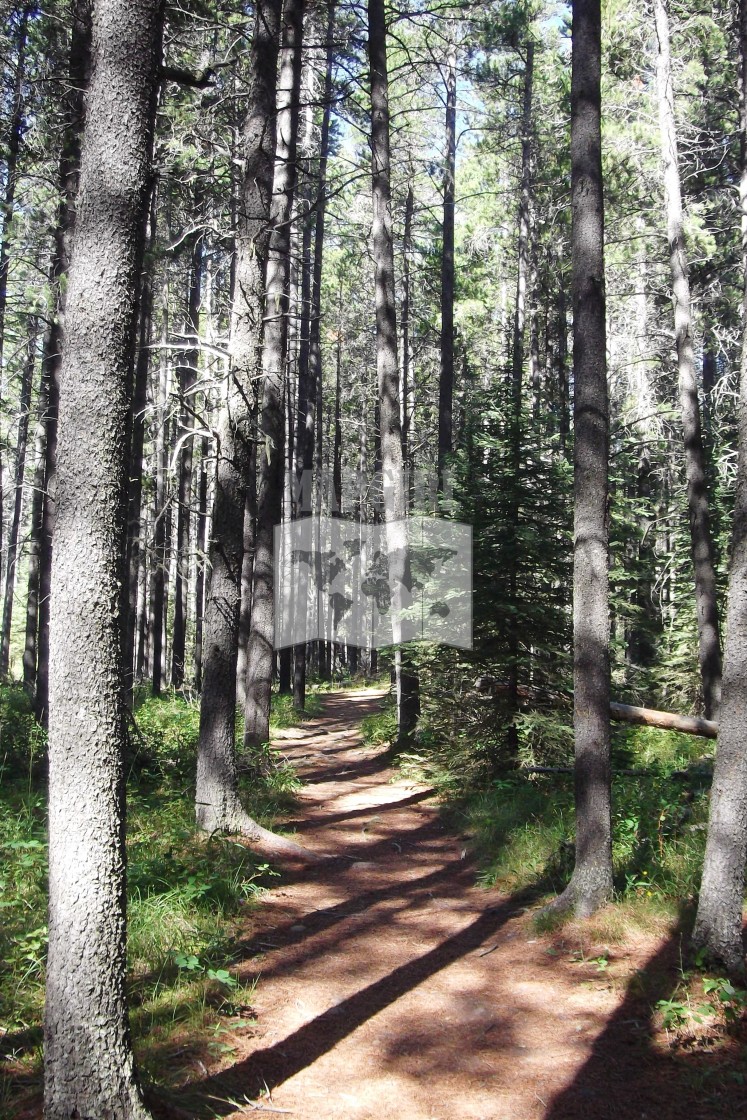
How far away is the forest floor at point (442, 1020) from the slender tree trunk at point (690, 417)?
6.53 m

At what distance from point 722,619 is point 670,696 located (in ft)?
5.55

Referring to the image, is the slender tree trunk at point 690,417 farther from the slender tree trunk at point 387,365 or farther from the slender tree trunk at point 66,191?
the slender tree trunk at point 66,191

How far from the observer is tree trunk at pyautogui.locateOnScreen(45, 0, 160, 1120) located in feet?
11.1

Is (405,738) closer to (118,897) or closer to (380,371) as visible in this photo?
(380,371)

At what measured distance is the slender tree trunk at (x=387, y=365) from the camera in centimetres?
1217

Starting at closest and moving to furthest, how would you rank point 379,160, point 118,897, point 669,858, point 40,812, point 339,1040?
point 118,897 < point 339,1040 < point 669,858 < point 40,812 < point 379,160

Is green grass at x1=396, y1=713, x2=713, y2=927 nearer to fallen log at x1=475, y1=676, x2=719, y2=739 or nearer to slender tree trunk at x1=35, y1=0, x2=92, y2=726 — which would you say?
fallen log at x1=475, y1=676, x2=719, y2=739

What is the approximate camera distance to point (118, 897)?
3.54 metres

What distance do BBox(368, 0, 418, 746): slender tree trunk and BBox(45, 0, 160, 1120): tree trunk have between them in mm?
8348

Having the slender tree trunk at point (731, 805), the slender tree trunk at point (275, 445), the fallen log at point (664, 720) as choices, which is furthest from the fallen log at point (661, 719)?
the slender tree trunk at point (275, 445)

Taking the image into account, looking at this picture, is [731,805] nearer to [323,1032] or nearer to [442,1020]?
[442,1020]

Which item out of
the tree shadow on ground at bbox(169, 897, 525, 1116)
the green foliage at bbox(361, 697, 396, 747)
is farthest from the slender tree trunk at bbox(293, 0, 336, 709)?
the tree shadow on ground at bbox(169, 897, 525, 1116)

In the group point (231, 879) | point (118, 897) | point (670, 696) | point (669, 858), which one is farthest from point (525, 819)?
point (670, 696)

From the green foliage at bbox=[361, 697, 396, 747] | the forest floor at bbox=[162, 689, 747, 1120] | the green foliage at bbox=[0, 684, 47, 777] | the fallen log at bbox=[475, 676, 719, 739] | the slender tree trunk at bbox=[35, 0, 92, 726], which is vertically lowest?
the forest floor at bbox=[162, 689, 747, 1120]
